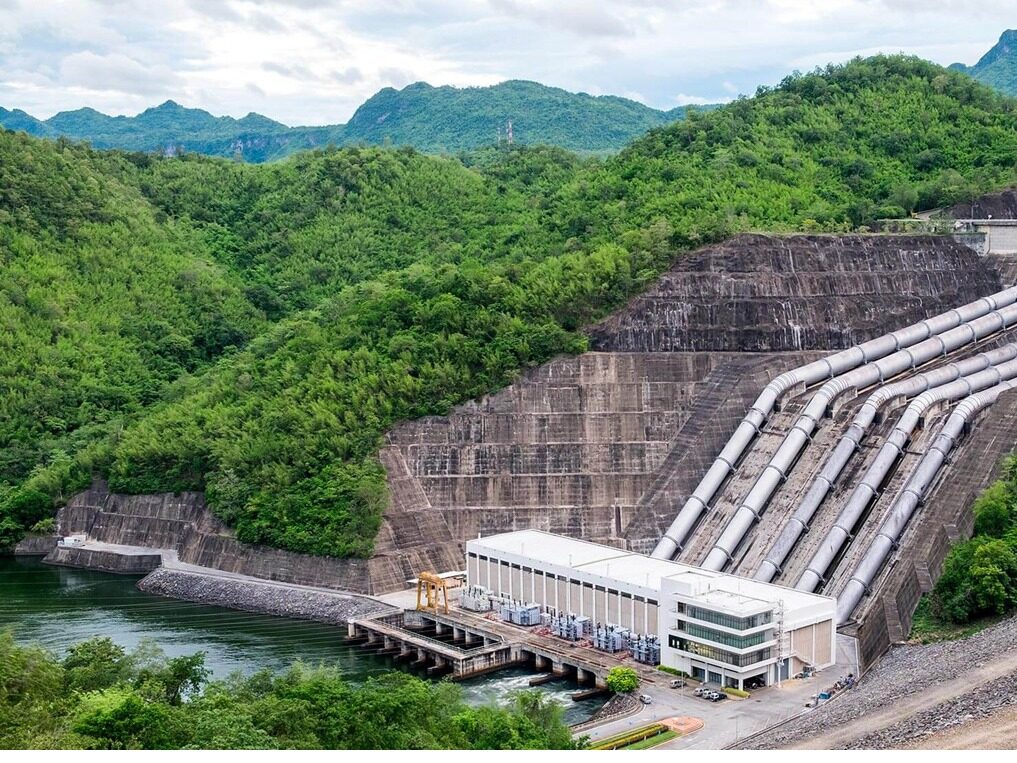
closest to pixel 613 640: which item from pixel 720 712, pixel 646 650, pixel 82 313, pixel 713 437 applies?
pixel 646 650

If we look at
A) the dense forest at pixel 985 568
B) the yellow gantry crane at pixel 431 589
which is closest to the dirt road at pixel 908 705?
the dense forest at pixel 985 568

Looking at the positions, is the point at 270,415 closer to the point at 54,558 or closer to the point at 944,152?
the point at 54,558

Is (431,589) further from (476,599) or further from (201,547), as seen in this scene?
(201,547)

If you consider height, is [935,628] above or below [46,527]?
below

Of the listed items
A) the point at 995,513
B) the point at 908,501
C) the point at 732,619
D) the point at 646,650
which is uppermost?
the point at 908,501

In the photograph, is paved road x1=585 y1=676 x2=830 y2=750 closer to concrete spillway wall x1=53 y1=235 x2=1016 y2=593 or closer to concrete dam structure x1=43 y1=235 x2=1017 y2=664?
concrete dam structure x1=43 y1=235 x2=1017 y2=664

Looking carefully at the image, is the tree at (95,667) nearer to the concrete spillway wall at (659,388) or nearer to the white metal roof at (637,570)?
the white metal roof at (637,570)

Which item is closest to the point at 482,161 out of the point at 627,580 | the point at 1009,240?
the point at 1009,240
